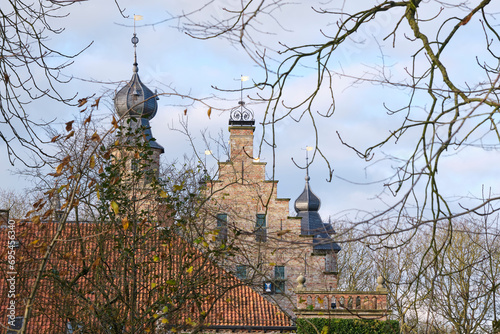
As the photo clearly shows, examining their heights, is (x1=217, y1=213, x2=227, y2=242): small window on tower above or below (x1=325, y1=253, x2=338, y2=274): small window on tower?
below

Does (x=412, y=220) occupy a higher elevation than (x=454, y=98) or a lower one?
lower

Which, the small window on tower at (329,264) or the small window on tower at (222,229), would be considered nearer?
the small window on tower at (222,229)

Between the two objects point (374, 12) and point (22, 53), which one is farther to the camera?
point (22, 53)

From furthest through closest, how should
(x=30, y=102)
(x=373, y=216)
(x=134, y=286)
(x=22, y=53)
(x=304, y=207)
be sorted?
(x=304, y=207) < (x=134, y=286) < (x=30, y=102) < (x=22, y=53) < (x=373, y=216)

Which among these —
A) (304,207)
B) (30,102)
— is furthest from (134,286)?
(304,207)

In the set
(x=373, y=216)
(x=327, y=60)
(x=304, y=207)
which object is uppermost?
(x=304, y=207)

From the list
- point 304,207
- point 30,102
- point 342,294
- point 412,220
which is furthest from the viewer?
point 304,207

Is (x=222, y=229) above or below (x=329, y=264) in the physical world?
below

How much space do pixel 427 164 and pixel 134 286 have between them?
19.3 feet

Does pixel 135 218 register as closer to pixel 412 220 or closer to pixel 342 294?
pixel 412 220

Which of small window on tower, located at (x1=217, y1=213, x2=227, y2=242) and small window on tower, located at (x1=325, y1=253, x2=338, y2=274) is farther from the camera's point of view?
small window on tower, located at (x1=325, y1=253, x2=338, y2=274)

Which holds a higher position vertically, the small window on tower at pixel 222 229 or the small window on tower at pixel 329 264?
the small window on tower at pixel 329 264

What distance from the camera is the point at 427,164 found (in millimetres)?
4352

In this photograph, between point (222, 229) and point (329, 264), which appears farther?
point (329, 264)
